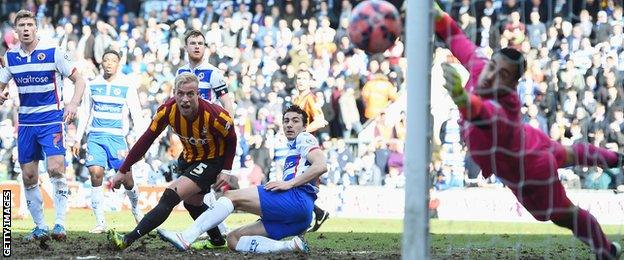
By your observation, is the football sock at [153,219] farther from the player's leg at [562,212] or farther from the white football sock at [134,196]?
the white football sock at [134,196]

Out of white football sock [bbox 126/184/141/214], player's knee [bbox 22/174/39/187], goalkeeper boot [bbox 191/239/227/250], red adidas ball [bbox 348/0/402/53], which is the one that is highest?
red adidas ball [bbox 348/0/402/53]

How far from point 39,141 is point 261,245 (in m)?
2.84

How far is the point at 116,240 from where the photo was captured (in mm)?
9648

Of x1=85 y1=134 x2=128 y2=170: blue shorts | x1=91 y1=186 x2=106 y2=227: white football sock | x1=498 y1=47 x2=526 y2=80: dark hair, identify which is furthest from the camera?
x1=85 y1=134 x2=128 y2=170: blue shorts

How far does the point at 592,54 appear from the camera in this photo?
1528 cm

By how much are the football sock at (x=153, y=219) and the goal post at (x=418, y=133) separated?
3134 millimetres

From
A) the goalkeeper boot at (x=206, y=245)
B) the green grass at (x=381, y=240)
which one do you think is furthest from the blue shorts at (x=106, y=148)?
the goalkeeper boot at (x=206, y=245)

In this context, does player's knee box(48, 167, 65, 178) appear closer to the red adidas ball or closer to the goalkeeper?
the red adidas ball

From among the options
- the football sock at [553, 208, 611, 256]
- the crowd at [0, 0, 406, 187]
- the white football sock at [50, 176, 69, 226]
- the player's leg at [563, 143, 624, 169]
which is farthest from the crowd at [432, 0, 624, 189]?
Result: the white football sock at [50, 176, 69, 226]

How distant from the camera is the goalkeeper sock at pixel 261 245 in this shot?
32.9ft

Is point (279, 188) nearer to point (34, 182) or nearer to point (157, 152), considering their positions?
point (34, 182)

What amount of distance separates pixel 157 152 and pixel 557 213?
47.5 ft

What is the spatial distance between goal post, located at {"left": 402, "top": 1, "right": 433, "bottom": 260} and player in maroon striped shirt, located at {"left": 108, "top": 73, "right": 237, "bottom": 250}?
9.95ft

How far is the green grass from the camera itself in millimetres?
10164
